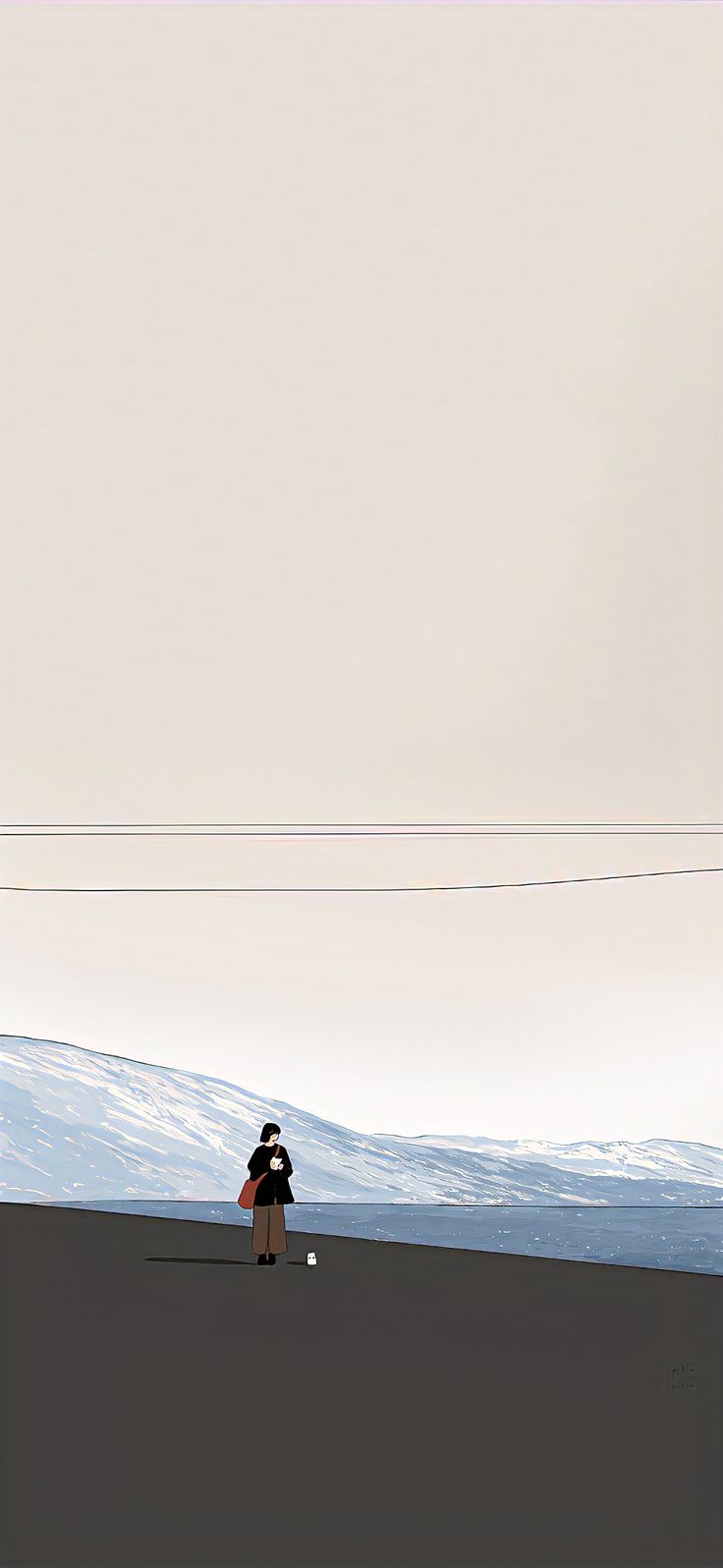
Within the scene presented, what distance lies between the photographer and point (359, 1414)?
5.68 metres

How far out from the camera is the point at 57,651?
10320 mm

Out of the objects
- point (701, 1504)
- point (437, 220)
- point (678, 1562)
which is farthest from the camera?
point (437, 220)

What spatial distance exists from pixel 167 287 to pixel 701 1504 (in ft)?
28.1

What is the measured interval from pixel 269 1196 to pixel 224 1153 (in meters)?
1.52

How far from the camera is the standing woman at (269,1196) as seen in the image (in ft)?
28.8

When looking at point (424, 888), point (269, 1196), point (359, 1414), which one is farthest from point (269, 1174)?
point (359, 1414)

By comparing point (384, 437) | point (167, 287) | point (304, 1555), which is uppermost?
point (167, 287)

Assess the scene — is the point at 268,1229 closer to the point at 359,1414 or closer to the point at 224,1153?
the point at 224,1153

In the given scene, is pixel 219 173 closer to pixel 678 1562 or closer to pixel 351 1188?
pixel 351 1188

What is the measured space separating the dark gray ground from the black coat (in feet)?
1.55

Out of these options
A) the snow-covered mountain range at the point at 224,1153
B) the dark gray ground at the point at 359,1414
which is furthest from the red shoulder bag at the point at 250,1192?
the snow-covered mountain range at the point at 224,1153

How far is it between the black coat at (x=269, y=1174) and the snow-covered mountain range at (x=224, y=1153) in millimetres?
1152

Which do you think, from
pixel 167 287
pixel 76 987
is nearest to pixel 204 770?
pixel 76 987

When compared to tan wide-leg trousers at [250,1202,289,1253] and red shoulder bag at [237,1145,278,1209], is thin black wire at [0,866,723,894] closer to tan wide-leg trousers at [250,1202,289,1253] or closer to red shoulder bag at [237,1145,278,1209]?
red shoulder bag at [237,1145,278,1209]
